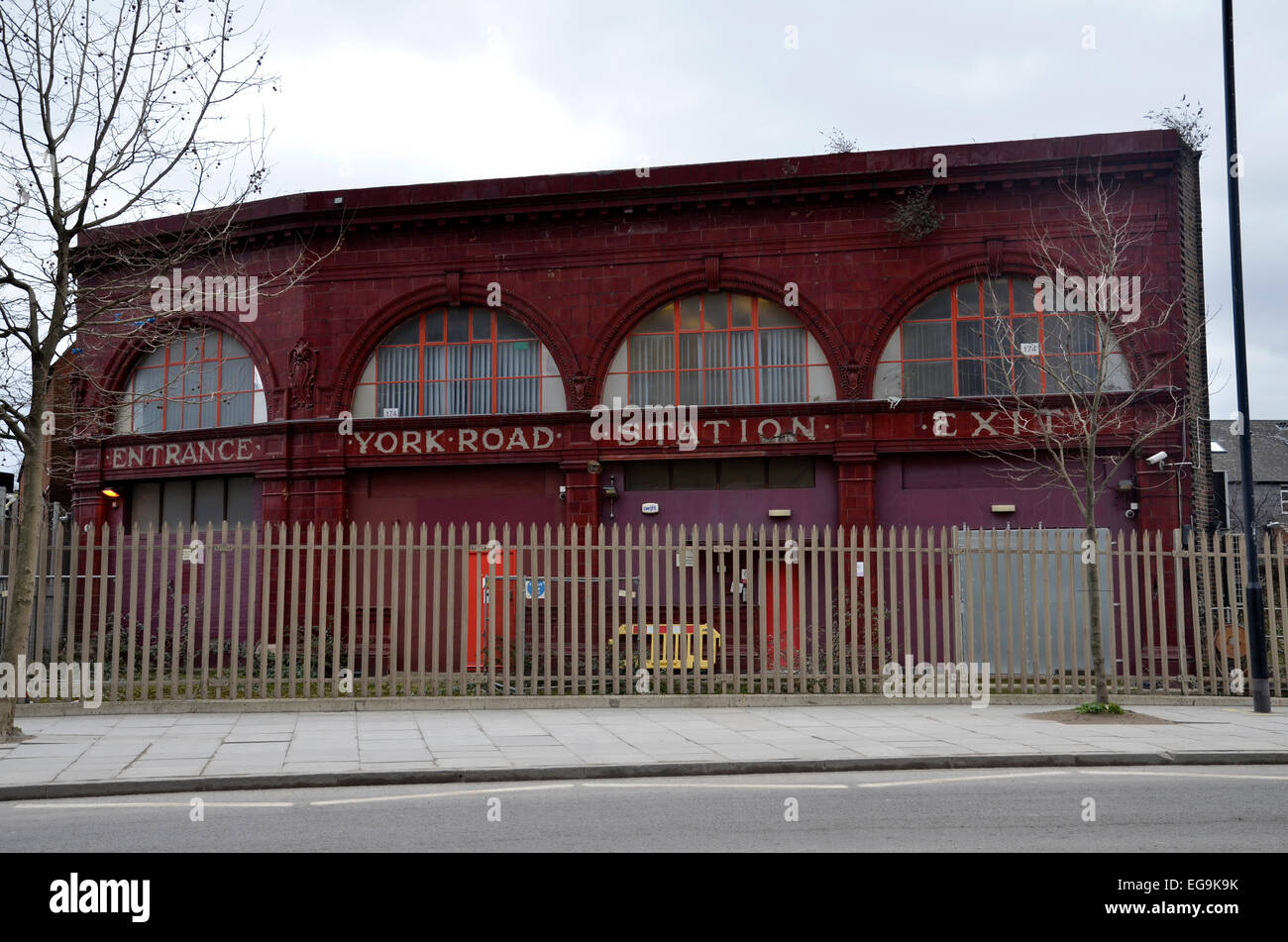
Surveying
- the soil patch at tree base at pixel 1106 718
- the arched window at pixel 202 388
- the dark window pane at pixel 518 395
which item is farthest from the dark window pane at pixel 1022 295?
the arched window at pixel 202 388

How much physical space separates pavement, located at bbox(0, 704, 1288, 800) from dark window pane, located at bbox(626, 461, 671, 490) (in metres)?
8.20

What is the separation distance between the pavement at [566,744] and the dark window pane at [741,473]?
7927 millimetres

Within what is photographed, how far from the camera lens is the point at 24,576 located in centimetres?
1316

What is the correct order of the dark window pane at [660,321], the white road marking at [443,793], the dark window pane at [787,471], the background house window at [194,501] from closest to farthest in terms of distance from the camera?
the white road marking at [443,793] < the dark window pane at [787,471] < the dark window pane at [660,321] < the background house window at [194,501]

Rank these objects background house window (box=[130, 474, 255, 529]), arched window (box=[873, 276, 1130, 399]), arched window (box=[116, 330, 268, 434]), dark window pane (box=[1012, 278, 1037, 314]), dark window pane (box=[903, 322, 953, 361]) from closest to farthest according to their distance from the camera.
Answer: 1. arched window (box=[873, 276, 1130, 399])
2. dark window pane (box=[1012, 278, 1037, 314])
3. dark window pane (box=[903, 322, 953, 361])
4. background house window (box=[130, 474, 255, 529])
5. arched window (box=[116, 330, 268, 434])

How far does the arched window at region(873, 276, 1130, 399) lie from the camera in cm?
2225

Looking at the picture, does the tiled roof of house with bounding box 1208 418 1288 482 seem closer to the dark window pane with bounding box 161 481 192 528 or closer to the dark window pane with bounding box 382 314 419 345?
the dark window pane with bounding box 382 314 419 345

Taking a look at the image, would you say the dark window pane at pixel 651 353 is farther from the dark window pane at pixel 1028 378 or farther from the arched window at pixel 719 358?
the dark window pane at pixel 1028 378

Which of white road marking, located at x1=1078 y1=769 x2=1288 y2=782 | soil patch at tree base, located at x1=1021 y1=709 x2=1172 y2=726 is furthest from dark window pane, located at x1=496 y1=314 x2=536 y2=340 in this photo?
white road marking, located at x1=1078 y1=769 x2=1288 y2=782

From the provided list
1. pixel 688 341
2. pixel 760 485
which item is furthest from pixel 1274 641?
pixel 688 341

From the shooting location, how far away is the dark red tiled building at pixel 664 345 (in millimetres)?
22641

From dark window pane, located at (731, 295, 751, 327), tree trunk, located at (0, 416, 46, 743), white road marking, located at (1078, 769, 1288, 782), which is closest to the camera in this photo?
white road marking, located at (1078, 769, 1288, 782)

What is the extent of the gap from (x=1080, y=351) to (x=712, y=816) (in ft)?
54.4

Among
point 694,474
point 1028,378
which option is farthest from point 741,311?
point 1028,378
